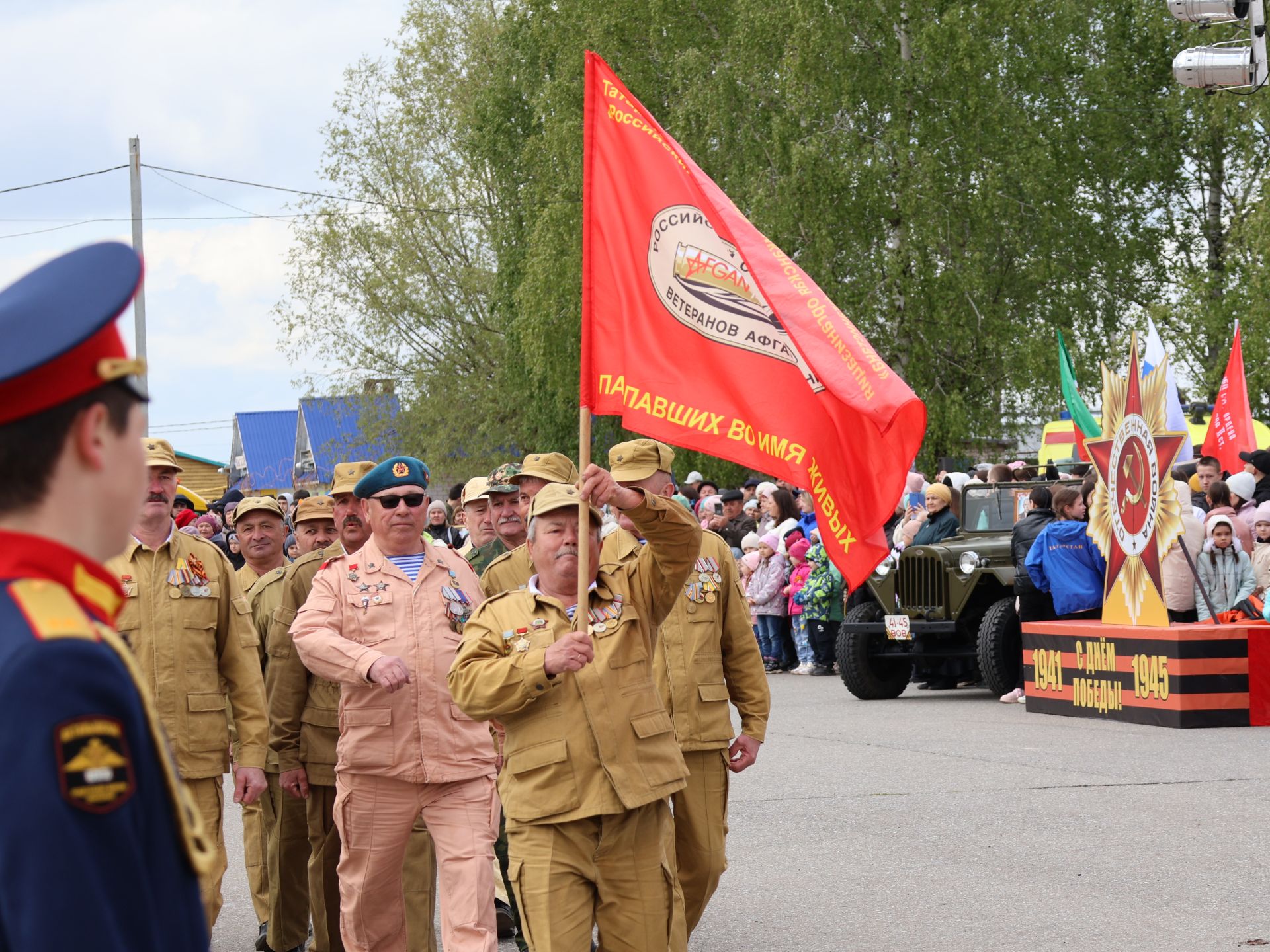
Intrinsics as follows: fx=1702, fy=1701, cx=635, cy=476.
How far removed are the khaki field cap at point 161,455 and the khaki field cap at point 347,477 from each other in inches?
43.1

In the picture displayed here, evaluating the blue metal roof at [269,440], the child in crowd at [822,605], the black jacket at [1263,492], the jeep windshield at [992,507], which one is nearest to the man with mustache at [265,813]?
the black jacket at [1263,492]

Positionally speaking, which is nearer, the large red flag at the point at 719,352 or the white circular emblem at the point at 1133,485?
the large red flag at the point at 719,352

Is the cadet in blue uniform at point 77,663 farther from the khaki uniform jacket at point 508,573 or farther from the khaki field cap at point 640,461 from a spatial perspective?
the khaki uniform jacket at point 508,573

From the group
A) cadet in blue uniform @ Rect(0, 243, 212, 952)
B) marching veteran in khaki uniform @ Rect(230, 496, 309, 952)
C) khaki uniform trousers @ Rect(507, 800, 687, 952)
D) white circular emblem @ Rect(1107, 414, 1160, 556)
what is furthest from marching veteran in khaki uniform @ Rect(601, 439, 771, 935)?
white circular emblem @ Rect(1107, 414, 1160, 556)

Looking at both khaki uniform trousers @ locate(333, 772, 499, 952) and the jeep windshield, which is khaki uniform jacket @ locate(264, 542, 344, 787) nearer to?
khaki uniform trousers @ locate(333, 772, 499, 952)

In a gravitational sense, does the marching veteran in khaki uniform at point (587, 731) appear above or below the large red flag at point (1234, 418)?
below

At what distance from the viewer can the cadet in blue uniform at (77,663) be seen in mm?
1734

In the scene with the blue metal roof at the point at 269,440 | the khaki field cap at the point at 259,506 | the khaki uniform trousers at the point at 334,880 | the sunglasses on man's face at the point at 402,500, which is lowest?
the khaki uniform trousers at the point at 334,880

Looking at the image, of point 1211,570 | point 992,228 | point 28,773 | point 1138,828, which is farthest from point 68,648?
point 992,228

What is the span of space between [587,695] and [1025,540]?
35.3 feet

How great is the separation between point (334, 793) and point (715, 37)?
27119 mm

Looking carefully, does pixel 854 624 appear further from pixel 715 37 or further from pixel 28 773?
pixel 715 37

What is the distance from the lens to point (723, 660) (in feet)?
22.5

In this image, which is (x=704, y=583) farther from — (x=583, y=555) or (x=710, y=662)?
(x=583, y=555)
